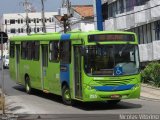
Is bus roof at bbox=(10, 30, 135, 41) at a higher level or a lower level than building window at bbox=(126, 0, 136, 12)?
lower

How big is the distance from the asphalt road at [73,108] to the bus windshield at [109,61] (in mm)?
1375

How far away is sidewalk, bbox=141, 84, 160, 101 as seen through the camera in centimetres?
2287

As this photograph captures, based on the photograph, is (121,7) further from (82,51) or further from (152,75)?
(82,51)

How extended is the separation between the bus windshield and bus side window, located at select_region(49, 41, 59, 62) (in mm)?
2991

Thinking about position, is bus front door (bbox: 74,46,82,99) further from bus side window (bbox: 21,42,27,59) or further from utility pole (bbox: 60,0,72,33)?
utility pole (bbox: 60,0,72,33)

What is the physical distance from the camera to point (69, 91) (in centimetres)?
1922

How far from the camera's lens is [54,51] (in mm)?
21000

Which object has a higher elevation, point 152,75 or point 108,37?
point 108,37

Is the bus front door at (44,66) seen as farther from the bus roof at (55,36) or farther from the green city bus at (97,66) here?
the green city bus at (97,66)

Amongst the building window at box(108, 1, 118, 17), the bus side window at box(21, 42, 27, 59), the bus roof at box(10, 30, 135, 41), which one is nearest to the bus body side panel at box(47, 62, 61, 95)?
the bus roof at box(10, 30, 135, 41)

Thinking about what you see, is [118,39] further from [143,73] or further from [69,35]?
[143,73]

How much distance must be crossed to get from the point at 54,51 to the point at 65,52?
1447 millimetres

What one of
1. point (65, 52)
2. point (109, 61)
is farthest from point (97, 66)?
point (65, 52)

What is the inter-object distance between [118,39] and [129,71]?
3.99ft
